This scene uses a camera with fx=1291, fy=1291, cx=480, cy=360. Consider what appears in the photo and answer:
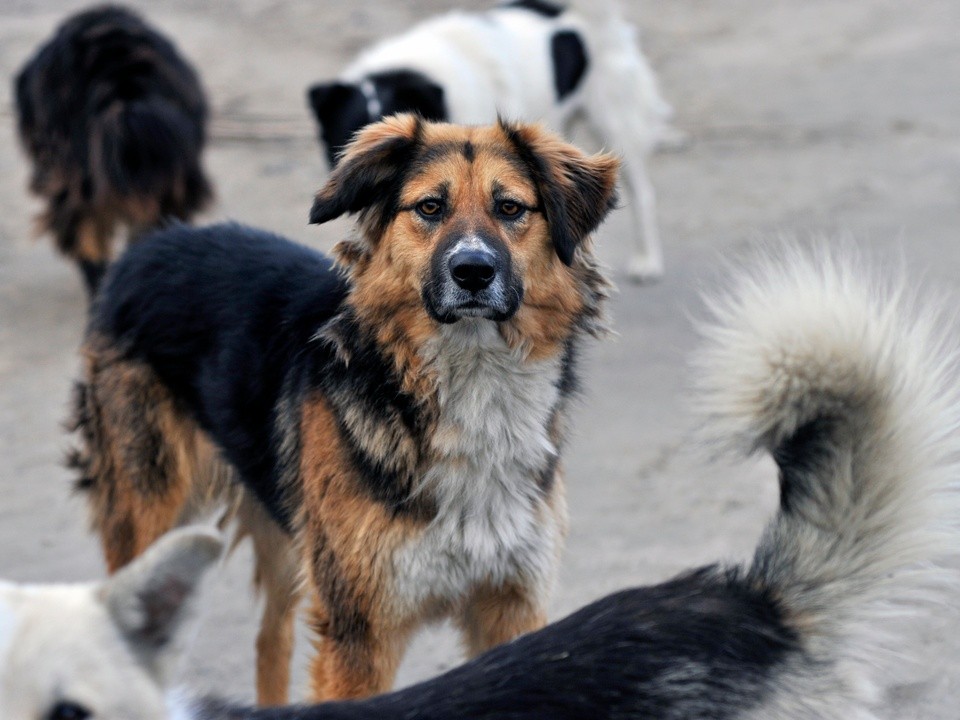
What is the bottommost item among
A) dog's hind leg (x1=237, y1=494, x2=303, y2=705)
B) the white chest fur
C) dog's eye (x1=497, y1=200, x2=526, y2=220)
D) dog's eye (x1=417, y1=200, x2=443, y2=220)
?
dog's hind leg (x1=237, y1=494, x2=303, y2=705)

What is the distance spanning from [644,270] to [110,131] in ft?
10.0

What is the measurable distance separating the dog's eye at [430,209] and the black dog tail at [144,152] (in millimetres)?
3427

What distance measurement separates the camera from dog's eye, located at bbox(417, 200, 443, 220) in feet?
11.2

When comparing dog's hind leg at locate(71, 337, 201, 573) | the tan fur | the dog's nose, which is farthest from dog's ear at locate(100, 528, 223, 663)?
dog's hind leg at locate(71, 337, 201, 573)

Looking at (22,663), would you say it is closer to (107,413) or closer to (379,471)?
(379,471)

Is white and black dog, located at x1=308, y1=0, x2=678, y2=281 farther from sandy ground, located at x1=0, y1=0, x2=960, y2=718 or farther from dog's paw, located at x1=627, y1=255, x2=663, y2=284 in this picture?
sandy ground, located at x1=0, y1=0, x2=960, y2=718

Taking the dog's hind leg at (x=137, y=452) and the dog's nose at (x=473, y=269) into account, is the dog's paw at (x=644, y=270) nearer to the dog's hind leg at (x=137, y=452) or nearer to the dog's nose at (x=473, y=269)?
the dog's hind leg at (x=137, y=452)

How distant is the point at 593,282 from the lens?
352 cm

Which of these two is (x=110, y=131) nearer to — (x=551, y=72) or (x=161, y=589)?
(x=551, y=72)

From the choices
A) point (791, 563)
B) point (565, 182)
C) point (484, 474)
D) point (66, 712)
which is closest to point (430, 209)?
point (565, 182)

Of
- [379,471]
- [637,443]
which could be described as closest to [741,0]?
[637,443]

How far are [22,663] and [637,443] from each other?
409 cm

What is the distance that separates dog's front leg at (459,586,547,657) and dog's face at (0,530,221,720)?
4.45ft

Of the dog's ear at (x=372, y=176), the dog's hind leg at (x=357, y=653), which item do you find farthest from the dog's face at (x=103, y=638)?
the dog's ear at (x=372, y=176)
